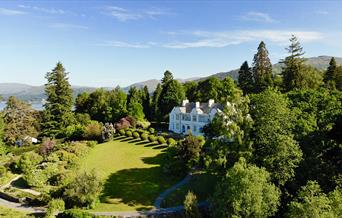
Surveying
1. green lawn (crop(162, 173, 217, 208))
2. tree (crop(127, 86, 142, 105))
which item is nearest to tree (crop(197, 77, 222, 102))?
tree (crop(127, 86, 142, 105))

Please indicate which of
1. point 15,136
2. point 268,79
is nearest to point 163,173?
point 15,136

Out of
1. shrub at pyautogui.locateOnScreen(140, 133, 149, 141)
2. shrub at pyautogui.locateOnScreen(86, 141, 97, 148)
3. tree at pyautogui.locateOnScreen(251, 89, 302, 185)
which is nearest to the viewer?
tree at pyautogui.locateOnScreen(251, 89, 302, 185)

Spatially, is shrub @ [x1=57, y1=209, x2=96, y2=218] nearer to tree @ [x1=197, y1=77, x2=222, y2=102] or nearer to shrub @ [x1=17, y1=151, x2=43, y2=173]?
shrub @ [x1=17, y1=151, x2=43, y2=173]

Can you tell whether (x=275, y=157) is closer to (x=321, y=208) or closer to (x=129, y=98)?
(x=321, y=208)

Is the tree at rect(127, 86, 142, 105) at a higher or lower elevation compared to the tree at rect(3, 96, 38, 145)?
higher

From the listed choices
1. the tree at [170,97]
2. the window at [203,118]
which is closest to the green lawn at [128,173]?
the window at [203,118]

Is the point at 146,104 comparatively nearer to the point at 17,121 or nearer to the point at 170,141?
the point at 17,121

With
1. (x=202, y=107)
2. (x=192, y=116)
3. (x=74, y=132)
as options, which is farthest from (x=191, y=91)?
(x=74, y=132)

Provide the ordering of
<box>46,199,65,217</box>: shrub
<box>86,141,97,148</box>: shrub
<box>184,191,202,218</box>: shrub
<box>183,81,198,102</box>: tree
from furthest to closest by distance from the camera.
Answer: <box>183,81,198,102</box>: tree → <box>86,141,97,148</box>: shrub → <box>46,199,65,217</box>: shrub → <box>184,191,202,218</box>: shrub
